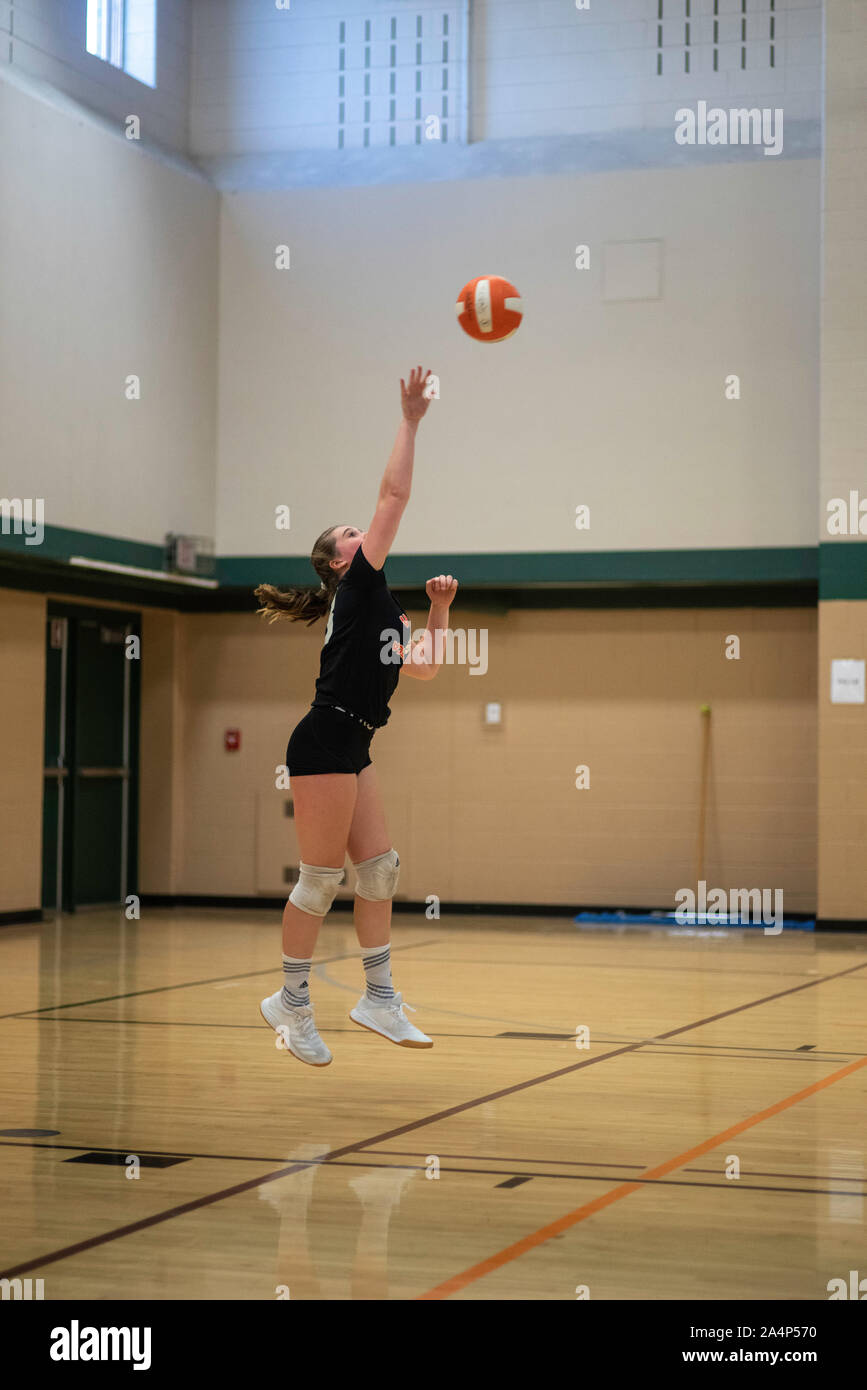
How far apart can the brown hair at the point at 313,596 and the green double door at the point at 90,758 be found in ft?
28.0

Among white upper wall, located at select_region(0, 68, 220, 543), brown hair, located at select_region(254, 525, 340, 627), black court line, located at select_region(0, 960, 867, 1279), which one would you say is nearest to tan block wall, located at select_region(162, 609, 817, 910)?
white upper wall, located at select_region(0, 68, 220, 543)

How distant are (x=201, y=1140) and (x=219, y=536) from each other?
10207 millimetres

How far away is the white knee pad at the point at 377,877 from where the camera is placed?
19.5 ft

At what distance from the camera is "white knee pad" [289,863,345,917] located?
5.83 meters

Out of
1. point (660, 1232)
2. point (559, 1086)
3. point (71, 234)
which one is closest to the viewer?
point (660, 1232)

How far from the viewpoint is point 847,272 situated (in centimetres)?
1333

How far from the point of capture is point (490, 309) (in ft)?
22.6

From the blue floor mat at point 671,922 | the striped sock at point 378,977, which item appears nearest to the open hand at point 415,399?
the striped sock at point 378,977

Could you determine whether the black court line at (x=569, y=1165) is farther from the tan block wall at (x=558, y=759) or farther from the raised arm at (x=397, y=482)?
the tan block wall at (x=558, y=759)

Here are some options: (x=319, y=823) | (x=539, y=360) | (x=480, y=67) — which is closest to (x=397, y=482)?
(x=319, y=823)

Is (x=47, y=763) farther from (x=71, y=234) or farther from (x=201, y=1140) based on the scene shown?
(x=201, y=1140)

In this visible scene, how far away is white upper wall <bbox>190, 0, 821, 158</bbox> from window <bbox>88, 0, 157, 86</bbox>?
2.15 feet

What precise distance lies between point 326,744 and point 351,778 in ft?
0.49
